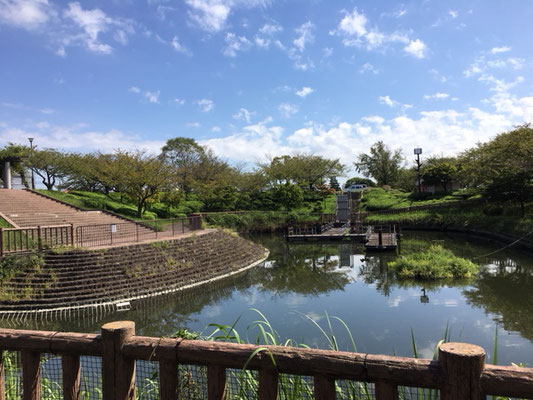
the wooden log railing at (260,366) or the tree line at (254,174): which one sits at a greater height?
the tree line at (254,174)

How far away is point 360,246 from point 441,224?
36.6ft

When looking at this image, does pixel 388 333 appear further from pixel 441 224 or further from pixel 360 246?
pixel 441 224

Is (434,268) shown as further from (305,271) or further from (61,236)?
(61,236)

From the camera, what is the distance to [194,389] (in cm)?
274

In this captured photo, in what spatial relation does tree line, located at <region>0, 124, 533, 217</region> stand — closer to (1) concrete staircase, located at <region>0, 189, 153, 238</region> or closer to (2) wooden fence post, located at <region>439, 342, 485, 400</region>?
(1) concrete staircase, located at <region>0, 189, 153, 238</region>

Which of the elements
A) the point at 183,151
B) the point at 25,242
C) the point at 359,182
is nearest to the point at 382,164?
the point at 359,182

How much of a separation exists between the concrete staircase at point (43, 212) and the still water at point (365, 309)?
9.42m

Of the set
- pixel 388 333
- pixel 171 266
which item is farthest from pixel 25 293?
pixel 388 333

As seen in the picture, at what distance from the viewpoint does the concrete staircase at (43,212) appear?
1939cm

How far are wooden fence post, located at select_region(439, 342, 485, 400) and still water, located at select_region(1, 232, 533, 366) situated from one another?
428cm

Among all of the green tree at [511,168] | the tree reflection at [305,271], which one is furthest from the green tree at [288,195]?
the green tree at [511,168]

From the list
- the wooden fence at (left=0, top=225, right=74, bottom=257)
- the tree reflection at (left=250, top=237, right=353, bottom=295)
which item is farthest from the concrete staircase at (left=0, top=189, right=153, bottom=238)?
the tree reflection at (left=250, top=237, right=353, bottom=295)

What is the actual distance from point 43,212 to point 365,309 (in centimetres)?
2009

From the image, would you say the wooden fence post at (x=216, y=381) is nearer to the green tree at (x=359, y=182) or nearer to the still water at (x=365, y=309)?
the still water at (x=365, y=309)
